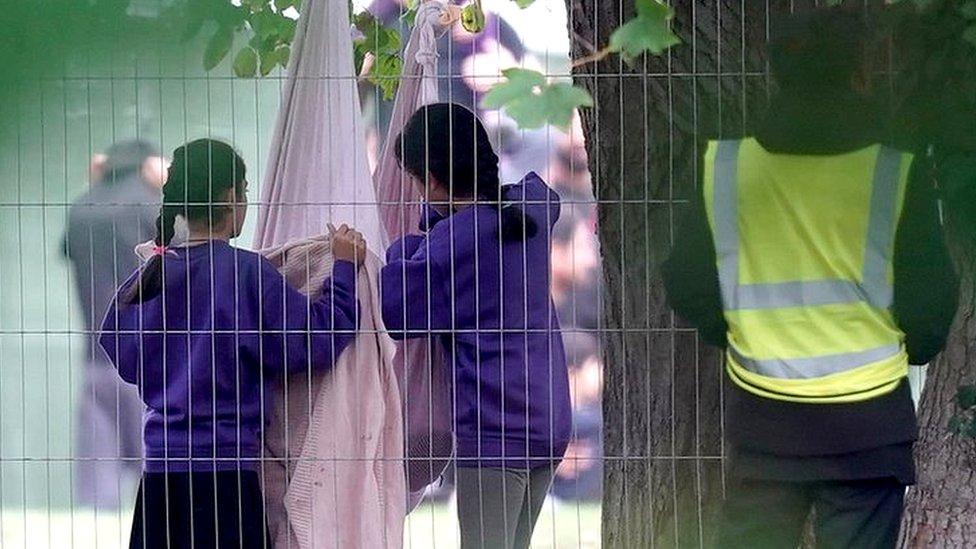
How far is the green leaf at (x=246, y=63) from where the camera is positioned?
14.6ft

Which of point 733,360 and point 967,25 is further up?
point 967,25

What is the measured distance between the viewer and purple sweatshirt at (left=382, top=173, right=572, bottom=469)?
13.2ft

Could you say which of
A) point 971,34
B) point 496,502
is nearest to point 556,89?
point 971,34

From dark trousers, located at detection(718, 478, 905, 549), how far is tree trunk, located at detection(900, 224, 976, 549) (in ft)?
2.19

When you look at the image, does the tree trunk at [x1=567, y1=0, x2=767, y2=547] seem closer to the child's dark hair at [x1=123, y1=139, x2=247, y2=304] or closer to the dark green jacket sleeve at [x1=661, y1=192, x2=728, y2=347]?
the dark green jacket sleeve at [x1=661, y1=192, x2=728, y2=347]

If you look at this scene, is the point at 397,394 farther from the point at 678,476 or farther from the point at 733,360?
the point at 733,360

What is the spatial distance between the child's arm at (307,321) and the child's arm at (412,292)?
0.29 ft

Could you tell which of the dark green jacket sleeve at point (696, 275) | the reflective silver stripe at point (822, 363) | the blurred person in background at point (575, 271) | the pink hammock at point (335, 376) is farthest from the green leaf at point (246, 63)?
the reflective silver stripe at point (822, 363)

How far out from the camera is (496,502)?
4.06 metres

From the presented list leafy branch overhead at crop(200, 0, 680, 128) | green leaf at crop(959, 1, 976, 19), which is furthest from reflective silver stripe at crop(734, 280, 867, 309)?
green leaf at crop(959, 1, 976, 19)

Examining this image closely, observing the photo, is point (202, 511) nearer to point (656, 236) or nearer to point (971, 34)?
point (656, 236)

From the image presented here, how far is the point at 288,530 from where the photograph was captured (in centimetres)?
409

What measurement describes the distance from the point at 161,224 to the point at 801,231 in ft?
5.36

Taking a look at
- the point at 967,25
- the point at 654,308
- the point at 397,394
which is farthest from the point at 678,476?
the point at 967,25
